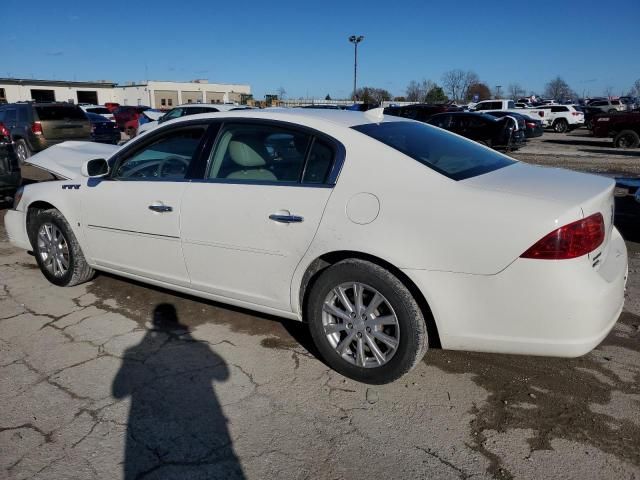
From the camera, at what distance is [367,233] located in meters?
2.88

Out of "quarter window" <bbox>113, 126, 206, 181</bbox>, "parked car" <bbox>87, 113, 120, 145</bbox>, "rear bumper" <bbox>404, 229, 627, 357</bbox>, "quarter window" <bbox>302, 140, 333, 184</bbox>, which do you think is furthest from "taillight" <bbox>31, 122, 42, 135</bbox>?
"rear bumper" <bbox>404, 229, 627, 357</bbox>

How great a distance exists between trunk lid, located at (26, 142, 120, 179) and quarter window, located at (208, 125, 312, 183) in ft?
4.20

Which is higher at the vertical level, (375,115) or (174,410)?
(375,115)

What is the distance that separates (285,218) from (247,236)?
0.32 metres

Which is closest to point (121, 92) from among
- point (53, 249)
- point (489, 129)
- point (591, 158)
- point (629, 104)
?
point (629, 104)

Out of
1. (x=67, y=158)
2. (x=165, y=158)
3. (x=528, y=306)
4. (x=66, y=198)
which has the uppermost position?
(x=165, y=158)

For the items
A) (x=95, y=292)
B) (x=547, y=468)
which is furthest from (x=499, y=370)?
(x=95, y=292)

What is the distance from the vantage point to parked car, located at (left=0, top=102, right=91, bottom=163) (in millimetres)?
13750

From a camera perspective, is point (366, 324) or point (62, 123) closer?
point (366, 324)

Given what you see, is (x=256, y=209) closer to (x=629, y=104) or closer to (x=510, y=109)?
(x=510, y=109)

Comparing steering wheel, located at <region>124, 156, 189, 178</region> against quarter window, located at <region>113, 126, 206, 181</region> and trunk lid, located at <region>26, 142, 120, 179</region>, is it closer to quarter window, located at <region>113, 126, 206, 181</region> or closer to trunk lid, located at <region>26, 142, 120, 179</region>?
quarter window, located at <region>113, 126, 206, 181</region>

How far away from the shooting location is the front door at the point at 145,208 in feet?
12.3

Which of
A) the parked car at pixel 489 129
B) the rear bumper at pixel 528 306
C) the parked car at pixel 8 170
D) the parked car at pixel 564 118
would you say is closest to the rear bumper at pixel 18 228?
the parked car at pixel 8 170

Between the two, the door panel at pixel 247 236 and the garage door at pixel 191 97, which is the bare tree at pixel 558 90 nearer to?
the garage door at pixel 191 97
